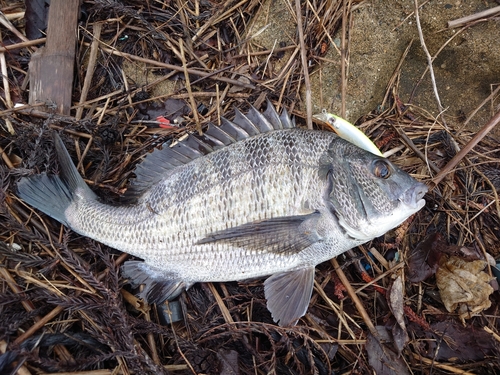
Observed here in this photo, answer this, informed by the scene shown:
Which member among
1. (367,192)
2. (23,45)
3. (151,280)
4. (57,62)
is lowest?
(151,280)

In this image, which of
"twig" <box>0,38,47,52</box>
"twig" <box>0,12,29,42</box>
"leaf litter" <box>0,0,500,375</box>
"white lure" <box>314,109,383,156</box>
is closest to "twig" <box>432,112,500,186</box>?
"leaf litter" <box>0,0,500,375</box>

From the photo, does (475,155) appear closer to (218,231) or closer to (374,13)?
(374,13)

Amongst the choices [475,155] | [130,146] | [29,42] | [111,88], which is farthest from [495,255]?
[29,42]

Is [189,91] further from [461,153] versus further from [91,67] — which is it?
[461,153]

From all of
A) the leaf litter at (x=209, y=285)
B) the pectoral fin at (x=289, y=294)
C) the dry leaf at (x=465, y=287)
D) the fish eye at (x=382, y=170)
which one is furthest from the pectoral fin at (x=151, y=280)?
the dry leaf at (x=465, y=287)

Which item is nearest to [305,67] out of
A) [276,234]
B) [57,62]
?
[276,234]

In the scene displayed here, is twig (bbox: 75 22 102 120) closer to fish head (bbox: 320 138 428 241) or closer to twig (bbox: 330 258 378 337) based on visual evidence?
fish head (bbox: 320 138 428 241)

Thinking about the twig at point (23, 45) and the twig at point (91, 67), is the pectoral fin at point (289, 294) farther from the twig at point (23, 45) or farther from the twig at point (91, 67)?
the twig at point (23, 45)
